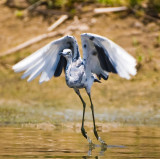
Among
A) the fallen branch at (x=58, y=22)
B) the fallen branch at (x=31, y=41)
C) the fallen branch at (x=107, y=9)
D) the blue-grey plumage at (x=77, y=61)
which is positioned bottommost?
the fallen branch at (x=31, y=41)

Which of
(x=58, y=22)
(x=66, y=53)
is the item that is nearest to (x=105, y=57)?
(x=66, y=53)

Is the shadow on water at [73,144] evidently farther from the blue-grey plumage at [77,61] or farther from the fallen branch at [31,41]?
the fallen branch at [31,41]

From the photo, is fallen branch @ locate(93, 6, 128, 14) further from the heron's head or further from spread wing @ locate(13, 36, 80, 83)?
the heron's head

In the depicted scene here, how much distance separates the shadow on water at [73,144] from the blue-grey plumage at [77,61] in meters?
0.32

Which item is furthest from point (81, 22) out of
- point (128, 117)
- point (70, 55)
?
point (70, 55)

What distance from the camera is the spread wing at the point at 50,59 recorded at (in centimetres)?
812

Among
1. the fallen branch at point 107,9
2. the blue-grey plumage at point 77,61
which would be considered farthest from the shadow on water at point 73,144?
the fallen branch at point 107,9

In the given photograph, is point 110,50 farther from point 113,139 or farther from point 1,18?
point 1,18

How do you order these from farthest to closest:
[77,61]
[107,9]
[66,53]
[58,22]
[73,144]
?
[107,9]
[58,22]
[77,61]
[66,53]
[73,144]

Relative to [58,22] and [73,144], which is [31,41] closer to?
[58,22]

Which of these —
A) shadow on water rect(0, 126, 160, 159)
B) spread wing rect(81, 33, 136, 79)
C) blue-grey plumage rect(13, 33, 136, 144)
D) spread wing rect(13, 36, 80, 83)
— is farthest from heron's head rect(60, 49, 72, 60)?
shadow on water rect(0, 126, 160, 159)

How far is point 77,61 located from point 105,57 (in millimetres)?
425

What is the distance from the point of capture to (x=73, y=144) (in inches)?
298

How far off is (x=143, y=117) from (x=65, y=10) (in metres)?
5.94
